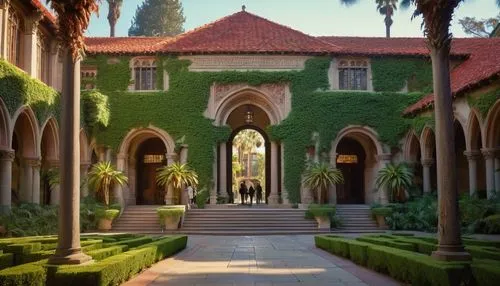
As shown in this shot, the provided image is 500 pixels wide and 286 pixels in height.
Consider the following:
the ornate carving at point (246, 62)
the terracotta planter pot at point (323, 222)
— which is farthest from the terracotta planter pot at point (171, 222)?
the ornate carving at point (246, 62)

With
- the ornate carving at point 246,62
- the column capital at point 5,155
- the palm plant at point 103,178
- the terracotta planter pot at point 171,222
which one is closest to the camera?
the column capital at point 5,155

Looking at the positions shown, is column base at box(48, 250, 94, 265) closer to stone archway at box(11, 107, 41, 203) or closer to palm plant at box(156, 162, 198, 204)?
stone archway at box(11, 107, 41, 203)

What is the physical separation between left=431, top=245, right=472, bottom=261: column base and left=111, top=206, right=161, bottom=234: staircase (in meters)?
17.8

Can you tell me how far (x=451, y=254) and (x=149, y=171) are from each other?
29.3 m

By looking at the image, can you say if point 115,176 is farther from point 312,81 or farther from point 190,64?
point 312,81

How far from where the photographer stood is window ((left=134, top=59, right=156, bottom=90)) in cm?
3284

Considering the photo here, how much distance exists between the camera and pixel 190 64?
1280 inches

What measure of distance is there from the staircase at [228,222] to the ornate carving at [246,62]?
29.0 ft

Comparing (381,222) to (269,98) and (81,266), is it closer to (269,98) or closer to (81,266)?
(269,98)

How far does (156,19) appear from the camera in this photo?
69688mm

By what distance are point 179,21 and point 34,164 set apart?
49133 millimetres

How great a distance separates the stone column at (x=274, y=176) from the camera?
3278 cm

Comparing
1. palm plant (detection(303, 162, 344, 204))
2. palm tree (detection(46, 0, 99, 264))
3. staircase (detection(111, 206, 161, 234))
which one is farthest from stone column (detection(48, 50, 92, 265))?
palm plant (detection(303, 162, 344, 204))

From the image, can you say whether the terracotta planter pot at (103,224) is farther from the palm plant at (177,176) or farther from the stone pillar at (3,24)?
the stone pillar at (3,24)
